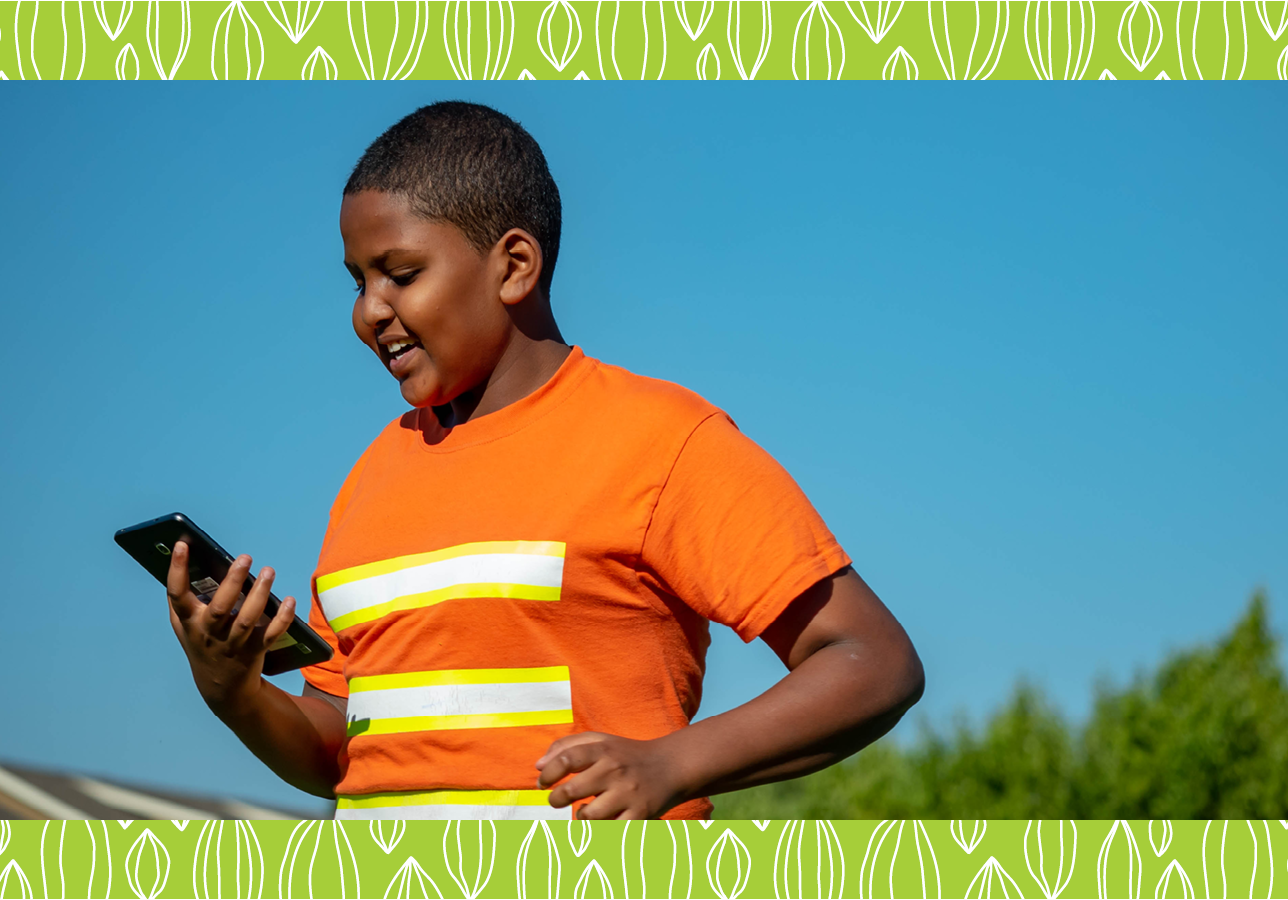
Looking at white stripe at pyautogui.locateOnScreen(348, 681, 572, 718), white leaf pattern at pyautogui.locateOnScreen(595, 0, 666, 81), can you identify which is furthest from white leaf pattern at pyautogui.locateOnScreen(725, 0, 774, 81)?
white stripe at pyautogui.locateOnScreen(348, 681, 572, 718)

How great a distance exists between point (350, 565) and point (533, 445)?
19.1 inches

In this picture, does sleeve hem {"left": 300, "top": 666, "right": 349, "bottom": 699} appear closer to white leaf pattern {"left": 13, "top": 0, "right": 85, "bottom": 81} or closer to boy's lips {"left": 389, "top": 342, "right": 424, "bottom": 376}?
boy's lips {"left": 389, "top": 342, "right": 424, "bottom": 376}

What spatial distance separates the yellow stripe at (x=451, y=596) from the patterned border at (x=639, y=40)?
174 centimetres

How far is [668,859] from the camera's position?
7.29 ft

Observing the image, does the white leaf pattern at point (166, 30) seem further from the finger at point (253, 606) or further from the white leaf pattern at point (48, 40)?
the finger at point (253, 606)

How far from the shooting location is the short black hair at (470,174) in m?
2.68

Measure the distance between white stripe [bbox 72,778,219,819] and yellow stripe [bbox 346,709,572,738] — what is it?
2266 centimetres

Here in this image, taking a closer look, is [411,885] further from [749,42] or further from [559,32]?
[749,42]

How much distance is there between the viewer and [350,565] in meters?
2.65

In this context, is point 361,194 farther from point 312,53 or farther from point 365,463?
point 312,53

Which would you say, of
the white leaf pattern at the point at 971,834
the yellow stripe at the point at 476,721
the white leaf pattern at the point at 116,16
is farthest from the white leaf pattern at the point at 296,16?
the white leaf pattern at the point at 971,834

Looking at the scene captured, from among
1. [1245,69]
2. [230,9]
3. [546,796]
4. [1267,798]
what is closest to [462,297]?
[546,796]

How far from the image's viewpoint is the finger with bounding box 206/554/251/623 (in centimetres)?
250

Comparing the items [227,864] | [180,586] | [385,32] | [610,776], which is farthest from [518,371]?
[385,32]
